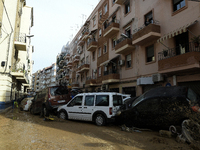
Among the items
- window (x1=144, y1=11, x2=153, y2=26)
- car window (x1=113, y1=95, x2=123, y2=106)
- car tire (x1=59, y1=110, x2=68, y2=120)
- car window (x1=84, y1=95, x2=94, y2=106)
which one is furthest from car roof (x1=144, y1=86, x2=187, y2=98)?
window (x1=144, y1=11, x2=153, y2=26)

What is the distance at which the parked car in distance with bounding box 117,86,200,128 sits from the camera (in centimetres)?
589

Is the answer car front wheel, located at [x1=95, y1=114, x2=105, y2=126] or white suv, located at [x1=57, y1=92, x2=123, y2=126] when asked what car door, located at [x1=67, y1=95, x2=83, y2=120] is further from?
car front wheel, located at [x1=95, y1=114, x2=105, y2=126]

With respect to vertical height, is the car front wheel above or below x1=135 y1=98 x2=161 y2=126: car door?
below

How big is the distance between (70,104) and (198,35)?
342 inches

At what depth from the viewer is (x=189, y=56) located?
882cm

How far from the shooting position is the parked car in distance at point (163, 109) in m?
5.89

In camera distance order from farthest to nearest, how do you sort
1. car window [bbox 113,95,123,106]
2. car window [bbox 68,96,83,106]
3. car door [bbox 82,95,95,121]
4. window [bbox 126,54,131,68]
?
window [bbox 126,54,131,68] < car window [bbox 68,96,83,106] < car door [bbox 82,95,95,121] < car window [bbox 113,95,123,106]

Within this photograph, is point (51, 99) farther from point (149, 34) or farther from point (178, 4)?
point (178, 4)

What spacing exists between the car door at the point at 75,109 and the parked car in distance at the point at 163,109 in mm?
2652

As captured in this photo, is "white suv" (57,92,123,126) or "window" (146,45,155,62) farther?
"window" (146,45,155,62)

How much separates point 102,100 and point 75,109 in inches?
76.3

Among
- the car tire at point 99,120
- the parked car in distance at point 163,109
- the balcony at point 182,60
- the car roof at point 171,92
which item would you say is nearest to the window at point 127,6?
the balcony at point 182,60

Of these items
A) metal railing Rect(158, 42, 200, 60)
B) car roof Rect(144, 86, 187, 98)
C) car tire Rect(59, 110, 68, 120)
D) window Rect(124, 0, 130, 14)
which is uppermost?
window Rect(124, 0, 130, 14)

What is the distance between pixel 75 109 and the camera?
29.2 feet
